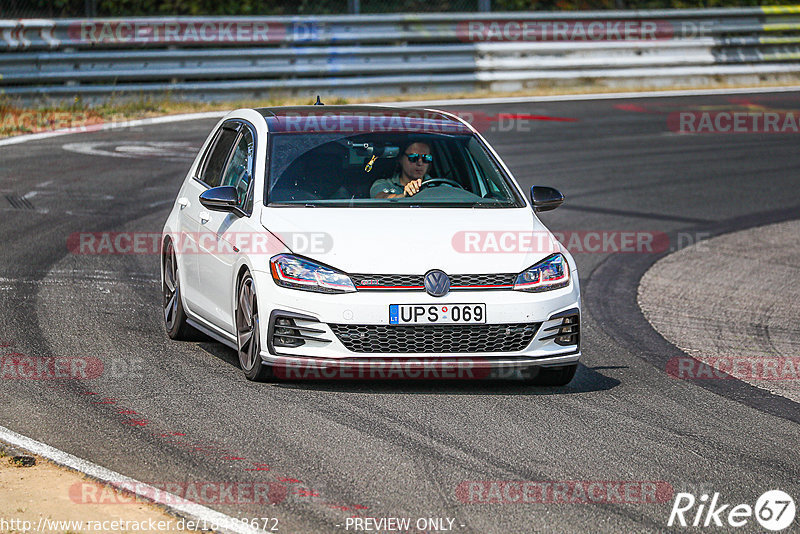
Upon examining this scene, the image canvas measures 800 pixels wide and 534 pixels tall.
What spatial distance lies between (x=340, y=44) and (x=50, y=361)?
1572cm

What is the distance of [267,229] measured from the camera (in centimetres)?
778

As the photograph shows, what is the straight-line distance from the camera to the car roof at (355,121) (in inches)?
344

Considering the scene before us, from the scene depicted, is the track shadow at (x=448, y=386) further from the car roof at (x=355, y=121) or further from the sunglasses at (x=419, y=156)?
the car roof at (x=355, y=121)

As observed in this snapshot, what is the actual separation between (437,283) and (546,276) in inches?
28.2

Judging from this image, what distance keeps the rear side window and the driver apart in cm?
126

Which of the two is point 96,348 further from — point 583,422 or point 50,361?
point 583,422

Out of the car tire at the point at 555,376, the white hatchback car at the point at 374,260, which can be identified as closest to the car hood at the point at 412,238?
the white hatchback car at the point at 374,260

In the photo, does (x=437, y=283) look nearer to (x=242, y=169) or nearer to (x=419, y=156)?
(x=419, y=156)

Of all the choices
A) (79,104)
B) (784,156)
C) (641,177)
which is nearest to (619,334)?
(641,177)

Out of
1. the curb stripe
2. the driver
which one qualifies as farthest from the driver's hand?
the curb stripe

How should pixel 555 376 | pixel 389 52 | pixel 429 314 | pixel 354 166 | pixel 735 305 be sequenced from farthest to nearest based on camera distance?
pixel 389 52, pixel 735 305, pixel 354 166, pixel 555 376, pixel 429 314

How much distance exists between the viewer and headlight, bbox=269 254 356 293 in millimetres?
7332

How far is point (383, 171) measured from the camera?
8.57 meters

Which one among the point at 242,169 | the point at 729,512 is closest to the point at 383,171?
the point at 242,169
